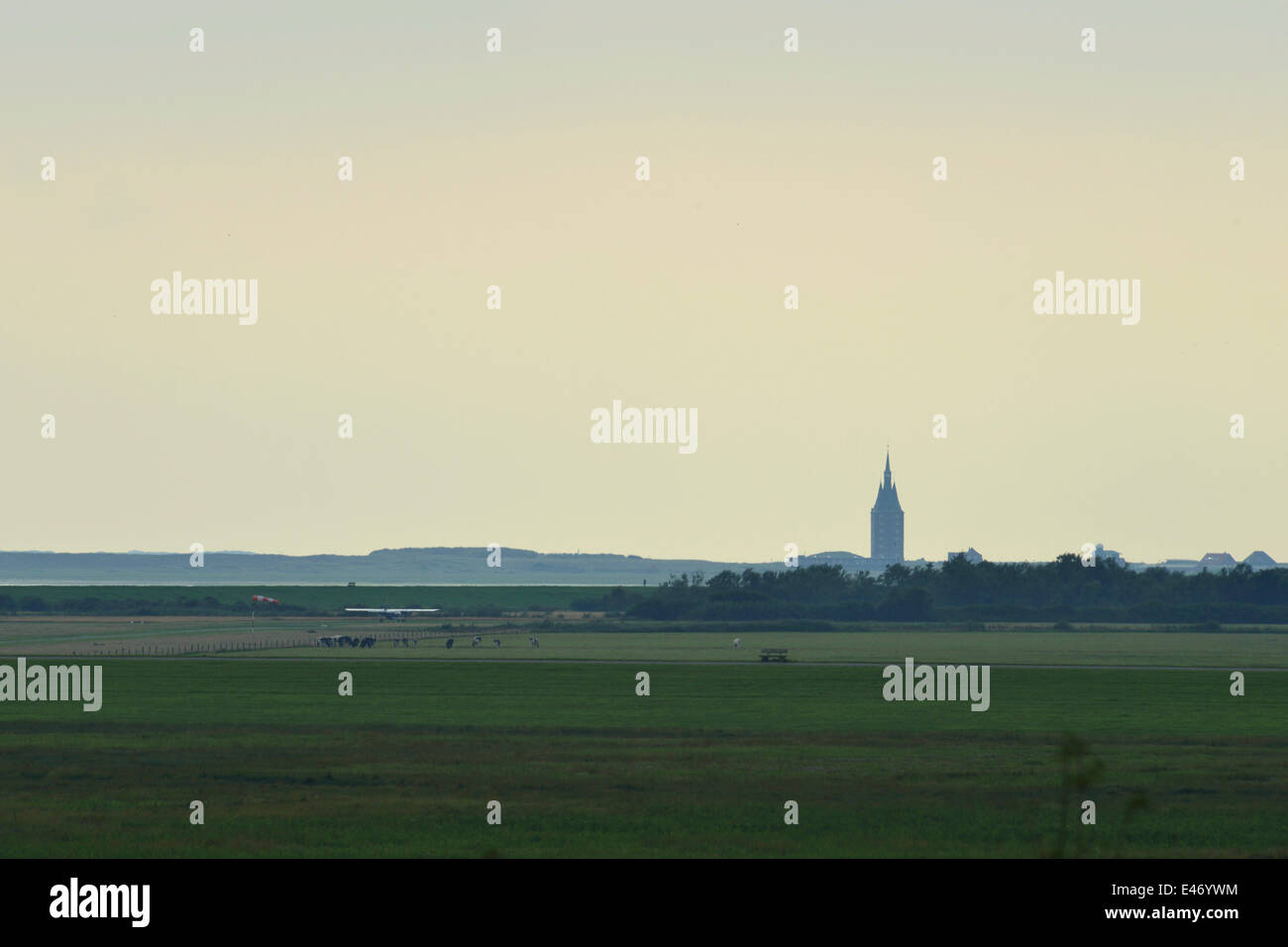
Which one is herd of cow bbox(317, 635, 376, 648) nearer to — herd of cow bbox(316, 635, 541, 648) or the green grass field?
herd of cow bbox(316, 635, 541, 648)

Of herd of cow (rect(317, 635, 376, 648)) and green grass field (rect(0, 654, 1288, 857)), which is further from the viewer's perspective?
herd of cow (rect(317, 635, 376, 648))

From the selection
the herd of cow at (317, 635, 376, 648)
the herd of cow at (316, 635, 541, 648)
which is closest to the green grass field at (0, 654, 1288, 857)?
the herd of cow at (316, 635, 541, 648)

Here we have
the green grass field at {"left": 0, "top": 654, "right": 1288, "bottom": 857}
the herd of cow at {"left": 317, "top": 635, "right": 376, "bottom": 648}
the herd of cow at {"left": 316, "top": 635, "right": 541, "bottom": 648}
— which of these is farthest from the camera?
the herd of cow at {"left": 317, "top": 635, "right": 376, "bottom": 648}

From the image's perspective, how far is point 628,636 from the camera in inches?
6250

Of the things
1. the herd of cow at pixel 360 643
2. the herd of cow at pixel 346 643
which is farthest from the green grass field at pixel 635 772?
the herd of cow at pixel 346 643

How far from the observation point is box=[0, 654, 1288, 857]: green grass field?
1371 inches

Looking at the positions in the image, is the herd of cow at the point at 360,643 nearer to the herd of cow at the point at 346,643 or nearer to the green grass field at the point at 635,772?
the herd of cow at the point at 346,643

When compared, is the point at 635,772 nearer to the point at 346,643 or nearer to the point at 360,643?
the point at 360,643

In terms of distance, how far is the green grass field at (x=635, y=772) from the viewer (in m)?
34.8

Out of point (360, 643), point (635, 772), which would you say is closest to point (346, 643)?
point (360, 643)

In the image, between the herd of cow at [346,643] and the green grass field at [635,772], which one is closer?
the green grass field at [635,772]

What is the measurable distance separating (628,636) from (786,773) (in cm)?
11301
